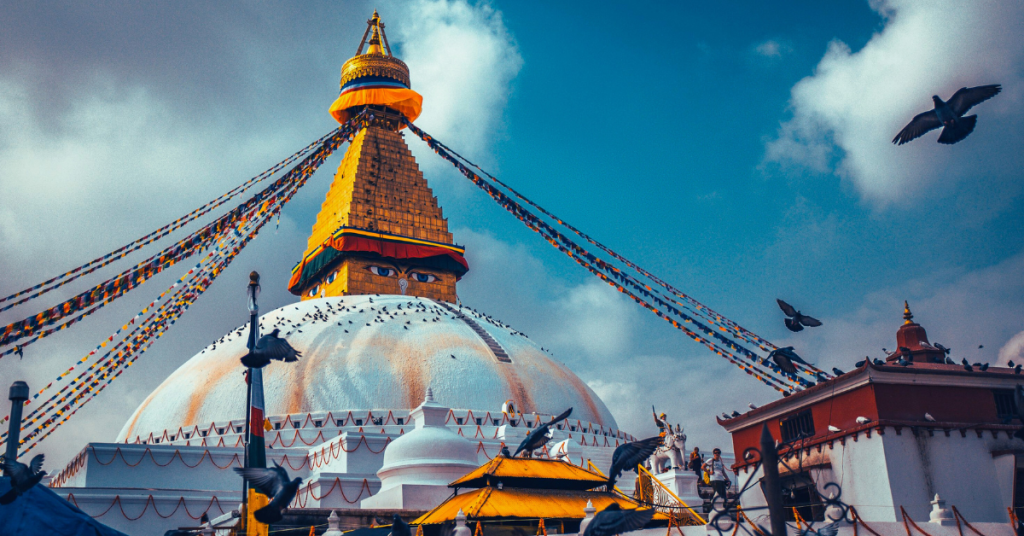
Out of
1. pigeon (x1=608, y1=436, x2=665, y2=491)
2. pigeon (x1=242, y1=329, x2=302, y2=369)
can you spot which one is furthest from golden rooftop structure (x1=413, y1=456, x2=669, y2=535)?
pigeon (x1=242, y1=329, x2=302, y2=369)

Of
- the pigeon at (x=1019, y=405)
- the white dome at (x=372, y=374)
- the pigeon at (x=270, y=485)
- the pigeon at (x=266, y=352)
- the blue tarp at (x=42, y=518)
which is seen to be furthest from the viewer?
the white dome at (x=372, y=374)

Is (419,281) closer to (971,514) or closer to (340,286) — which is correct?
(340,286)

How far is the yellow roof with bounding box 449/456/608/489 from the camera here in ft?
39.7

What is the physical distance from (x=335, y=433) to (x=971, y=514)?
492 inches

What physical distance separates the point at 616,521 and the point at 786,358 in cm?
563

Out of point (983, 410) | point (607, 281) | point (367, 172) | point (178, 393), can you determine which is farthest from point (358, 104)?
point (983, 410)

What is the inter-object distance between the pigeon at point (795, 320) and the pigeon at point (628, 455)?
2.63 meters

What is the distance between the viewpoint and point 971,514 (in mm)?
11930

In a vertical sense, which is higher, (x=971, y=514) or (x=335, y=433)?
(x=335, y=433)

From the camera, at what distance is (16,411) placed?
39.3 feet

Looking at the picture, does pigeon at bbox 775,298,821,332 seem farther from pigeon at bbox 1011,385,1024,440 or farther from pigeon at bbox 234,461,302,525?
pigeon at bbox 234,461,302,525

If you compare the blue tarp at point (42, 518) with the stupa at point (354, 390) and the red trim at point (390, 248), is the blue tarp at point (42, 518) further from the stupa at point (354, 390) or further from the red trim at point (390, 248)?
the red trim at point (390, 248)

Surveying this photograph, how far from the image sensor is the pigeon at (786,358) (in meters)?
14.3

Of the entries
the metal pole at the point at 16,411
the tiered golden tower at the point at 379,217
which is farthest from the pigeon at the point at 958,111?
the tiered golden tower at the point at 379,217
